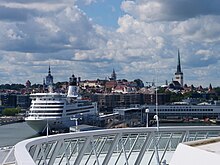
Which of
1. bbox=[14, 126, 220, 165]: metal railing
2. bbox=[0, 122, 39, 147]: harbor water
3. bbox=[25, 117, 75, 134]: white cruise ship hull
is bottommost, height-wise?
bbox=[0, 122, 39, 147]: harbor water

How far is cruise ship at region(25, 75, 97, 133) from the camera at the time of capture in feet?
169

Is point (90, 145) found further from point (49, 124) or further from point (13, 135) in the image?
point (49, 124)

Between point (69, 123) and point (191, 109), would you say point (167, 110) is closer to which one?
point (191, 109)

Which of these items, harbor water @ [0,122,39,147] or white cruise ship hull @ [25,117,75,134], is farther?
white cruise ship hull @ [25,117,75,134]

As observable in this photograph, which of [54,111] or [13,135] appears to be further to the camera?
[54,111]

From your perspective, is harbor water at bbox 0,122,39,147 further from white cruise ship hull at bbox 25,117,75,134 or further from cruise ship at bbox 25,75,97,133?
cruise ship at bbox 25,75,97,133

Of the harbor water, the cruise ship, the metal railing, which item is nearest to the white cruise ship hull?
the cruise ship

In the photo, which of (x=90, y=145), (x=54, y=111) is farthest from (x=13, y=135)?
(x=90, y=145)

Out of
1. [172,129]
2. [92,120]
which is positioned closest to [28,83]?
[92,120]

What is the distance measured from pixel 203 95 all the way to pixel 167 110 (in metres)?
52.2

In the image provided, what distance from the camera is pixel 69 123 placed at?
5388cm

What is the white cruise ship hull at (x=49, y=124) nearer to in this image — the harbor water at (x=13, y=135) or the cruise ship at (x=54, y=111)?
the cruise ship at (x=54, y=111)

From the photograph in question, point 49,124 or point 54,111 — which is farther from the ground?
point 54,111

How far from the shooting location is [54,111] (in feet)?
178
